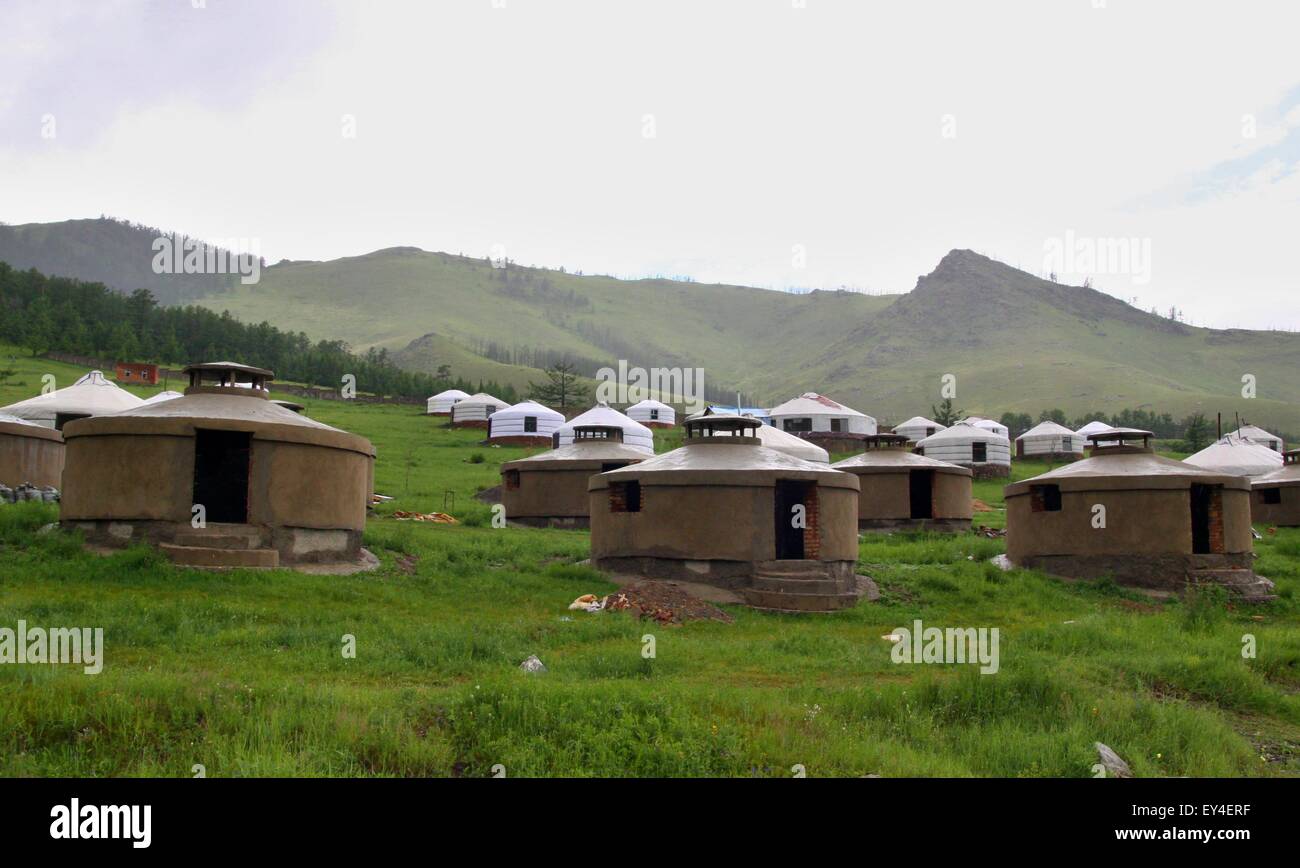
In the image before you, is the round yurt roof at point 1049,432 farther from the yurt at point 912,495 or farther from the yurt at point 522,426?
the yurt at point 912,495

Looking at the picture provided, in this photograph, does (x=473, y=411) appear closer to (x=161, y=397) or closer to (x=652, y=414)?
(x=652, y=414)

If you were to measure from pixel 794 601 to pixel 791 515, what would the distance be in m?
2.22

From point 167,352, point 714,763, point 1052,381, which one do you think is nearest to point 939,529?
point 714,763

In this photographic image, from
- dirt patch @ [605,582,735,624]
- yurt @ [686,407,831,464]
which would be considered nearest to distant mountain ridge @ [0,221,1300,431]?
yurt @ [686,407,831,464]

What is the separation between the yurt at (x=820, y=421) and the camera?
161 feet

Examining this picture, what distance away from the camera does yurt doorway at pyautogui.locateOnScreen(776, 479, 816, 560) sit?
55.8 ft

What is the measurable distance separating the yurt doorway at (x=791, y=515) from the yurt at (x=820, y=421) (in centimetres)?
3122

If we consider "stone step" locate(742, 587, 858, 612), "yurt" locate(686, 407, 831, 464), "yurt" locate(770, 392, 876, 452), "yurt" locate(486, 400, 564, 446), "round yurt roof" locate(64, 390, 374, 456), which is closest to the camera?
"round yurt roof" locate(64, 390, 374, 456)

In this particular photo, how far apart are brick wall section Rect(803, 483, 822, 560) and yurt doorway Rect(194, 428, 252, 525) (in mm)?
8716

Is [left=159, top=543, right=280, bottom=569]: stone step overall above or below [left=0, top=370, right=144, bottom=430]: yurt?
below

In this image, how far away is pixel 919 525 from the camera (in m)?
28.4

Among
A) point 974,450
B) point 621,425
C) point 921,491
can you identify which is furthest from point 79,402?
point 974,450

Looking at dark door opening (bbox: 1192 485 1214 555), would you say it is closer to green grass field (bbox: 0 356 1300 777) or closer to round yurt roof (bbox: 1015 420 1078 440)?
green grass field (bbox: 0 356 1300 777)

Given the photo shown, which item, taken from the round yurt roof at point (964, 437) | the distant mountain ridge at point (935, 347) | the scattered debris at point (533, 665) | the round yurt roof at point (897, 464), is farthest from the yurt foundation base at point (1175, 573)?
the distant mountain ridge at point (935, 347)
